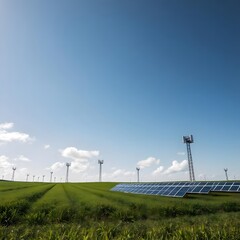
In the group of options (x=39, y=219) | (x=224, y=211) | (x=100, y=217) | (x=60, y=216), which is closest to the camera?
(x=39, y=219)

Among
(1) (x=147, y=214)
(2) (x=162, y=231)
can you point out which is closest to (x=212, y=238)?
(2) (x=162, y=231)

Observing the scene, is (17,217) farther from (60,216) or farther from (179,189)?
(179,189)

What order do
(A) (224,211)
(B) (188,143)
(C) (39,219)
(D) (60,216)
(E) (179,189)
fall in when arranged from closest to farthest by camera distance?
(C) (39,219)
(D) (60,216)
(A) (224,211)
(E) (179,189)
(B) (188,143)

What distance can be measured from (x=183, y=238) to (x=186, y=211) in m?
15.8

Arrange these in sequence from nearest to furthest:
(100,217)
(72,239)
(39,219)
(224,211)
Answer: (72,239)
(39,219)
(100,217)
(224,211)

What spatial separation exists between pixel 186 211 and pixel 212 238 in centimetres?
1566

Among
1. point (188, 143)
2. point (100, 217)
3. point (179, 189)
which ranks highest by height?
point (188, 143)

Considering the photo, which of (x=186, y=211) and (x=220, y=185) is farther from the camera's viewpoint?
(x=220, y=185)

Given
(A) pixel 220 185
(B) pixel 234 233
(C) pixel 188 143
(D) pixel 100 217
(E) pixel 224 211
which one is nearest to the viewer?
(B) pixel 234 233

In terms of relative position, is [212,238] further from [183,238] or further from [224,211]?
[224,211]

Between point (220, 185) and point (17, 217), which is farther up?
point (220, 185)

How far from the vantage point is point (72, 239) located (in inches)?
433

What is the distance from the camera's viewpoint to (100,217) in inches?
963

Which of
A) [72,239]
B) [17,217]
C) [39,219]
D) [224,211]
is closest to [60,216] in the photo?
[39,219]
